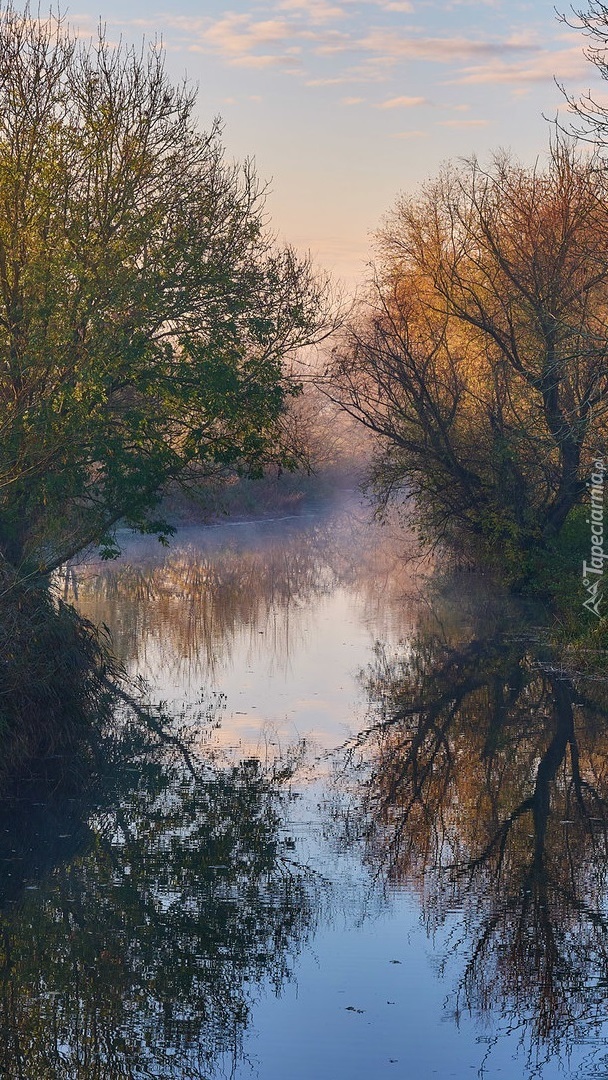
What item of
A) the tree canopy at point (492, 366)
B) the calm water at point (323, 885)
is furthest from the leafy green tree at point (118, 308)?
the tree canopy at point (492, 366)

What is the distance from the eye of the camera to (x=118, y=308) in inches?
677

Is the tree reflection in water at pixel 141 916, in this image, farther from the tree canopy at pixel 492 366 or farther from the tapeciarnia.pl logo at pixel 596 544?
the tree canopy at pixel 492 366

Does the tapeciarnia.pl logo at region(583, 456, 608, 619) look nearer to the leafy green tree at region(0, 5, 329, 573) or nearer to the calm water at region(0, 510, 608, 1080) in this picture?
the calm water at region(0, 510, 608, 1080)

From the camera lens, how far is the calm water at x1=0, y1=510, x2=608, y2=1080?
758cm

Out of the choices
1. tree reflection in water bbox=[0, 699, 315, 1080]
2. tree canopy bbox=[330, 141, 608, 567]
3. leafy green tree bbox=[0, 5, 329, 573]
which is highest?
tree canopy bbox=[330, 141, 608, 567]

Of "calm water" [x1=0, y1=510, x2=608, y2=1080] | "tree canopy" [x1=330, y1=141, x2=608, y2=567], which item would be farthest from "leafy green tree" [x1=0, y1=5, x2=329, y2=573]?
"tree canopy" [x1=330, y1=141, x2=608, y2=567]

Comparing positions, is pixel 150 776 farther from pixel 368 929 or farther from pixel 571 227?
pixel 571 227

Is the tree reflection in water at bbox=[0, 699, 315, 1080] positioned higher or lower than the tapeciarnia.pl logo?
lower

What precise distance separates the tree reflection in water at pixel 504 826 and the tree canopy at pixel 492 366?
8.15m

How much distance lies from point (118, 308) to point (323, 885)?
936 centimetres

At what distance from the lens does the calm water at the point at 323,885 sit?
7.58m

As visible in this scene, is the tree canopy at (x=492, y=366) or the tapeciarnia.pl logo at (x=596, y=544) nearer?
the tapeciarnia.pl logo at (x=596, y=544)

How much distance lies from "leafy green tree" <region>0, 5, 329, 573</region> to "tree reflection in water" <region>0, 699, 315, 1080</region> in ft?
11.3

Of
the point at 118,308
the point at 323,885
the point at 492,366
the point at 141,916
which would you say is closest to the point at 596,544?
the point at 492,366
